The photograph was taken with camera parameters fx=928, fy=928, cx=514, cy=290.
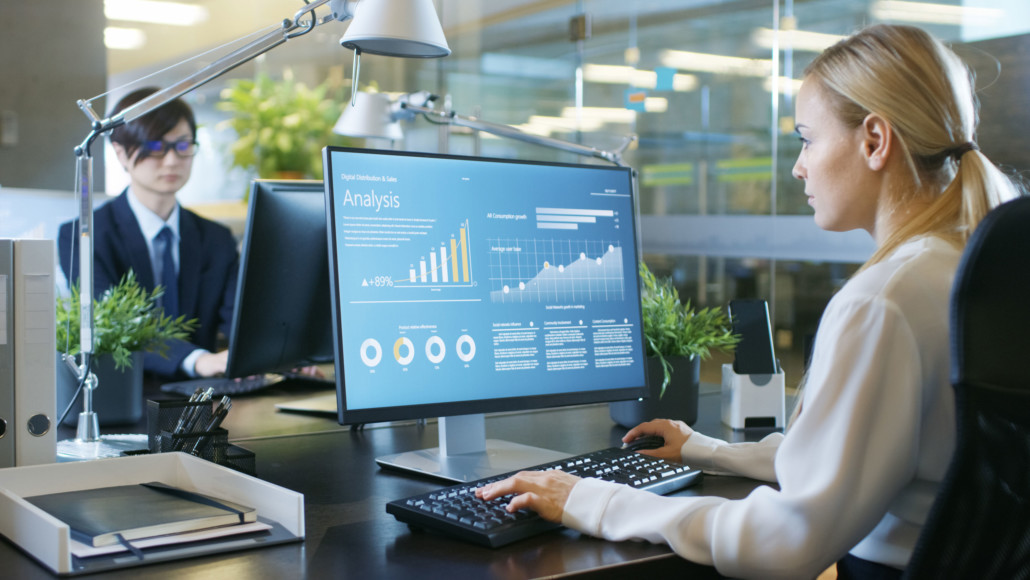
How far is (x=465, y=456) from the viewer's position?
1.46 m

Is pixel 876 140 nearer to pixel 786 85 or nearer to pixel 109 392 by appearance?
pixel 109 392

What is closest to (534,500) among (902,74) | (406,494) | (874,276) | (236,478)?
(406,494)

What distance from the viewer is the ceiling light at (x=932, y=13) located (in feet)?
12.1

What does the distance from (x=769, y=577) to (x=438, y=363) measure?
1.84 ft

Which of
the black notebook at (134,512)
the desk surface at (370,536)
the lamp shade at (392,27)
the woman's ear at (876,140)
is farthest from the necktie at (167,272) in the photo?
the woman's ear at (876,140)

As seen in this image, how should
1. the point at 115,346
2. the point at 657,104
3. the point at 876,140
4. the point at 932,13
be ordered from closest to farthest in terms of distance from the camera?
1. the point at 876,140
2. the point at 115,346
3. the point at 932,13
4. the point at 657,104

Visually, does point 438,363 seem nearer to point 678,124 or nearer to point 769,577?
point 769,577

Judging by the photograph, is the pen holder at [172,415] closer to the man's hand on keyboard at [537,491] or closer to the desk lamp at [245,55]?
the desk lamp at [245,55]

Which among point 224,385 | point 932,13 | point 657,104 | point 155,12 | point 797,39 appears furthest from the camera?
point 657,104

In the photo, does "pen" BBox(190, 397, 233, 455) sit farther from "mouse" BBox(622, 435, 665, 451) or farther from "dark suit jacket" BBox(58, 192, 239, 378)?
"dark suit jacket" BBox(58, 192, 239, 378)

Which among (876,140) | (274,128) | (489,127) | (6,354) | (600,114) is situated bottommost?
(6,354)

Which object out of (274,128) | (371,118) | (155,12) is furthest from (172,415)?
(155,12)

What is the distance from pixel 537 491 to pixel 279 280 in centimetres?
82

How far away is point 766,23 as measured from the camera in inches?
173
